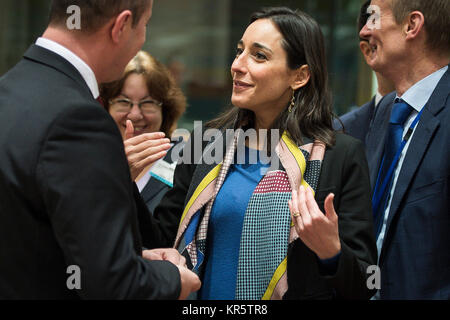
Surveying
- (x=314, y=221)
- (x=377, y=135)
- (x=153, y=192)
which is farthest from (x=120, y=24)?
(x=377, y=135)

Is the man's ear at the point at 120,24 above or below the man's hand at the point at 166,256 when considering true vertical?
above

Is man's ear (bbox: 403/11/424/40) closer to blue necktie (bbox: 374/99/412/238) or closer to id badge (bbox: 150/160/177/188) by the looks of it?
blue necktie (bbox: 374/99/412/238)

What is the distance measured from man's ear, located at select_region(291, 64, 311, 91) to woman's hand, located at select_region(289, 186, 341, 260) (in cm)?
66

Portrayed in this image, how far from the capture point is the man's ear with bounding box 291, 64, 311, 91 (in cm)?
227

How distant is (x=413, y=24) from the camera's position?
2.48m

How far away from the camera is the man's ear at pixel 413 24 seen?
8.09ft

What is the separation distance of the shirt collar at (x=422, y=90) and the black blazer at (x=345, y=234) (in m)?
0.49

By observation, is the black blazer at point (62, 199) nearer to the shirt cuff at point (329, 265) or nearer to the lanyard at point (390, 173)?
the shirt cuff at point (329, 265)

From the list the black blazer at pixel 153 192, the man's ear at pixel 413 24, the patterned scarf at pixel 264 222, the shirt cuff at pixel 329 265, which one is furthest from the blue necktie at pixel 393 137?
the black blazer at pixel 153 192

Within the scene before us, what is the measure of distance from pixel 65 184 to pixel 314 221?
2.64 feet

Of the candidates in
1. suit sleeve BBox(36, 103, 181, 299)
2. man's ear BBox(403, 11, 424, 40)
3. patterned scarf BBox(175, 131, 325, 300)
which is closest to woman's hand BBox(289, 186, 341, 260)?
patterned scarf BBox(175, 131, 325, 300)

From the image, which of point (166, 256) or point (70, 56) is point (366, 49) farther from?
point (70, 56)
